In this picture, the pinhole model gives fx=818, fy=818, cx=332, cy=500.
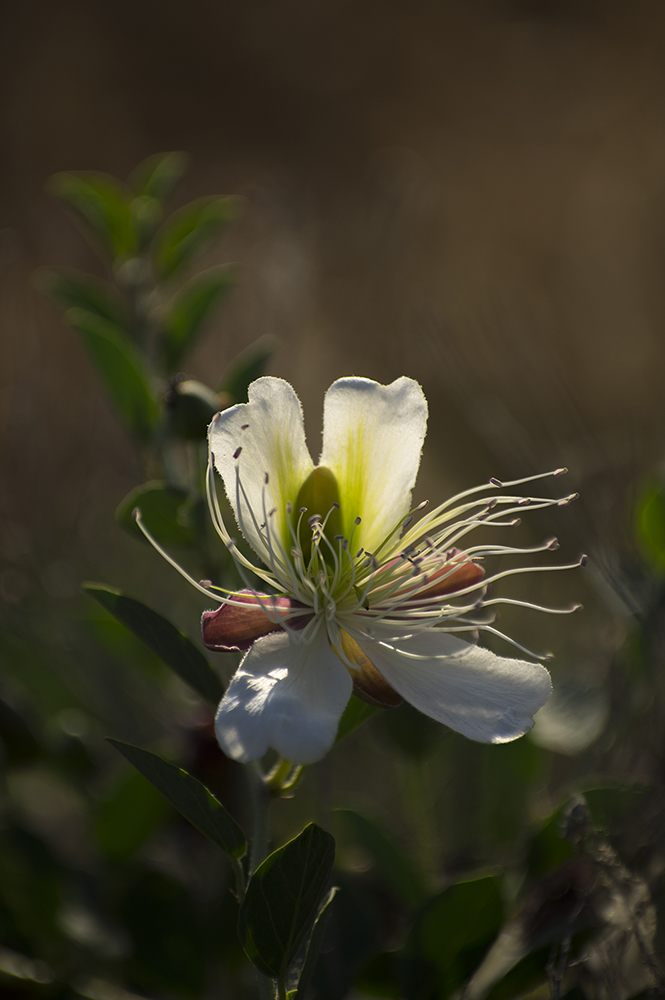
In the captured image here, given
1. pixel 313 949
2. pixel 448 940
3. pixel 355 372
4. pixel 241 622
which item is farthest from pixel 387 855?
pixel 355 372

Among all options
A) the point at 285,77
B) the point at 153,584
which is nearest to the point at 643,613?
the point at 153,584

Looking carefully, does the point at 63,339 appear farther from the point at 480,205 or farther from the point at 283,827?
the point at 283,827

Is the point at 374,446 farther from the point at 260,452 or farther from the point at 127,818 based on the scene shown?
the point at 127,818

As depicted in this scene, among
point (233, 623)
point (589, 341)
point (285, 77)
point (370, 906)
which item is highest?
point (285, 77)

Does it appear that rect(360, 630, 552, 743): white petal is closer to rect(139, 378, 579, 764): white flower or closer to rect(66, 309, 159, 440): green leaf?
rect(139, 378, 579, 764): white flower

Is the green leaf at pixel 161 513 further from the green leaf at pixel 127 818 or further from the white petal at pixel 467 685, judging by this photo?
the green leaf at pixel 127 818

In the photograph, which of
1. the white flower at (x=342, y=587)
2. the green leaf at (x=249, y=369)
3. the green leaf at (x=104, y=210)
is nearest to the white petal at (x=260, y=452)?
the white flower at (x=342, y=587)
